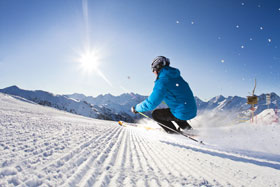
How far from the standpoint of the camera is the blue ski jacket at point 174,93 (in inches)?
169

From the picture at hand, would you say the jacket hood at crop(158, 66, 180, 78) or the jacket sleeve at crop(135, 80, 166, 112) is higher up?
the jacket hood at crop(158, 66, 180, 78)

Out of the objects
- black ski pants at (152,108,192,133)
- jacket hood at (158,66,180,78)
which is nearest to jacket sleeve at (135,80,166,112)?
jacket hood at (158,66,180,78)

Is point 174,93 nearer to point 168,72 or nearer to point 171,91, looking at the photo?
point 171,91

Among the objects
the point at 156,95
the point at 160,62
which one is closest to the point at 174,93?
the point at 156,95

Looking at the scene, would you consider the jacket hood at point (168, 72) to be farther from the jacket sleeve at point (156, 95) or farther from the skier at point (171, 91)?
the jacket sleeve at point (156, 95)

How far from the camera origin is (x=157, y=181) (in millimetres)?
1916

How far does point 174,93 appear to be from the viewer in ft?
14.7

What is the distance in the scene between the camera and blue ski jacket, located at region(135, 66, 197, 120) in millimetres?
4285

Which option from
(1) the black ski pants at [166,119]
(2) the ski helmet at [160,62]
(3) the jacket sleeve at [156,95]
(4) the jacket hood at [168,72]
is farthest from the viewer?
(1) the black ski pants at [166,119]

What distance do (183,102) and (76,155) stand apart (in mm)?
3259

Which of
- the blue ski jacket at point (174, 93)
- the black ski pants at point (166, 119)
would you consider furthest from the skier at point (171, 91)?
the black ski pants at point (166, 119)

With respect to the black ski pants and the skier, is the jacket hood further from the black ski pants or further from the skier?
the black ski pants

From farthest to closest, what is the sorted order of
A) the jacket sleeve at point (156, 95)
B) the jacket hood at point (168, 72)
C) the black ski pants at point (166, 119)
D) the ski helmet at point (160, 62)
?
the black ski pants at point (166, 119)
the ski helmet at point (160, 62)
the jacket sleeve at point (156, 95)
the jacket hood at point (168, 72)

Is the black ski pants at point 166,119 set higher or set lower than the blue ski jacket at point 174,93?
lower
